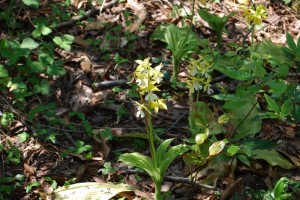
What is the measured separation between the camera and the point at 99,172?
9.71 ft

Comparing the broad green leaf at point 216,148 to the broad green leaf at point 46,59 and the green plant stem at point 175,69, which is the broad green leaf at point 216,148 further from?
the broad green leaf at point 46,59

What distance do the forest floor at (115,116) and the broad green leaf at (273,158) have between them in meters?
0.04

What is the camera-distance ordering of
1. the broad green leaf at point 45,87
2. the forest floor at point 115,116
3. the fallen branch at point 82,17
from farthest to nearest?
the fallen branch at point 82,17 → the broad green leaf at point 45,87 → the forest floor at point 115,116

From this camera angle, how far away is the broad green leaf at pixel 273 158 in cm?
288

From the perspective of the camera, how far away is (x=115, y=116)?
3.39 m

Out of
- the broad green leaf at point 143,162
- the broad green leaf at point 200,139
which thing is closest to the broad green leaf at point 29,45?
the broad green leaf at point 143,162

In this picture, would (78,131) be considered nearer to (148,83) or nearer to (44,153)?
(44,153)

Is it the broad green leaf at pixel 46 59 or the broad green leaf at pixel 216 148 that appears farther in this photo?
the broad green leaf at pixel 46 59

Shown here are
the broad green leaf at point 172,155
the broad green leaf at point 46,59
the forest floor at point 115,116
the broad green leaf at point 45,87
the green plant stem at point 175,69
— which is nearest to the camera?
the broad green leaf at point 172,155

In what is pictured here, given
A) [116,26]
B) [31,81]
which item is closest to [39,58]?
[31,81]

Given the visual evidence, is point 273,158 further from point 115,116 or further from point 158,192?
point 115,116

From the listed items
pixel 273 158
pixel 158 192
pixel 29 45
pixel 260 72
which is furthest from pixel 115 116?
pixel 260 72

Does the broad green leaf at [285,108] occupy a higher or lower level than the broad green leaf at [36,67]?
higher

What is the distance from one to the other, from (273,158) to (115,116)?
115cm
